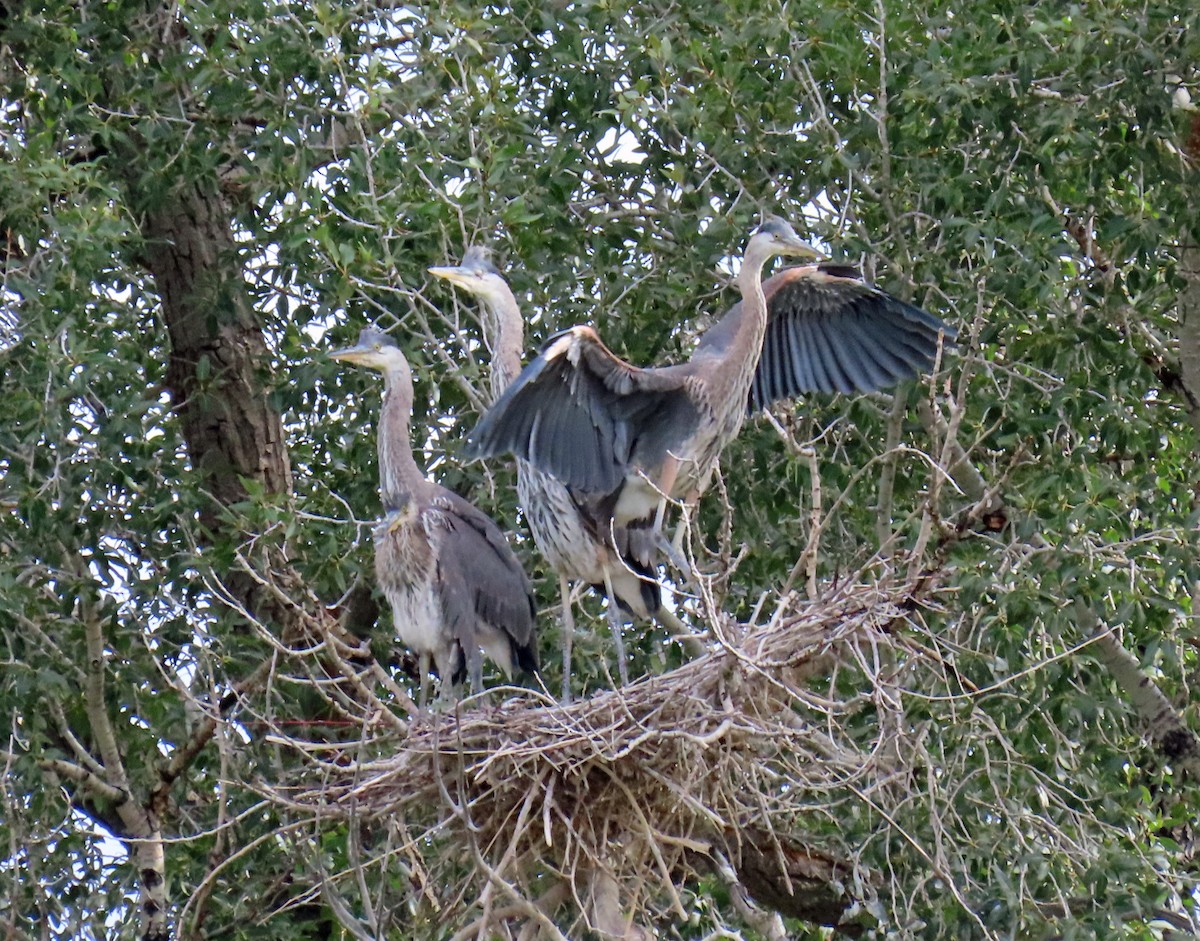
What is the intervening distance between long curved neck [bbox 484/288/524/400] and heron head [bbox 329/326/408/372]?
292 mm

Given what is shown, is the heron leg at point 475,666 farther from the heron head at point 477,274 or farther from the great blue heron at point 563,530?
the heron head at point 477,274

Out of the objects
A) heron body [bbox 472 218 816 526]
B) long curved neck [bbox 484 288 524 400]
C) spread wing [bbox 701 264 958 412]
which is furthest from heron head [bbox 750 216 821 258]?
long curved neck [bbox 484 288 524 400]

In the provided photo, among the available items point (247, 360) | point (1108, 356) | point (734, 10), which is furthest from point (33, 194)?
point (1108, 356)

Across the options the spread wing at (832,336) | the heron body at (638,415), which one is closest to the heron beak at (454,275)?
the heron body at (638,415)

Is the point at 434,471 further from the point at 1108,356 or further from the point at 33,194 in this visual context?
the point at 1108,356

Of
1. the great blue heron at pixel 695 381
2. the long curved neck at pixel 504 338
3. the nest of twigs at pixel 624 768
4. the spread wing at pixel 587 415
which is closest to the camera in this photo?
the nest of twigs at pixel 624 768

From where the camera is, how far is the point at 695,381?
587cm

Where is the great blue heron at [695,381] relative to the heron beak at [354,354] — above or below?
below

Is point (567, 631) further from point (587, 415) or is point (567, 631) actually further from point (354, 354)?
point (354, 354)

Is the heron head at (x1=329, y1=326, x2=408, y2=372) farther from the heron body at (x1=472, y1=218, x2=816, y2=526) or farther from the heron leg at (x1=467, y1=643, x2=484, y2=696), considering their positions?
the heron leg at (x1=467, y1=643, x2=484, y2=696)

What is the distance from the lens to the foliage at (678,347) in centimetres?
556

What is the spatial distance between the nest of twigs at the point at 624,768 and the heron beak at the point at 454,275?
146 centimetres

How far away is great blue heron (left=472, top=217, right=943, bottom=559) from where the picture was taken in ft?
18.0

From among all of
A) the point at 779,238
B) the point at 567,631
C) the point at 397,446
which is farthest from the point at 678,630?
the point at 779,238
